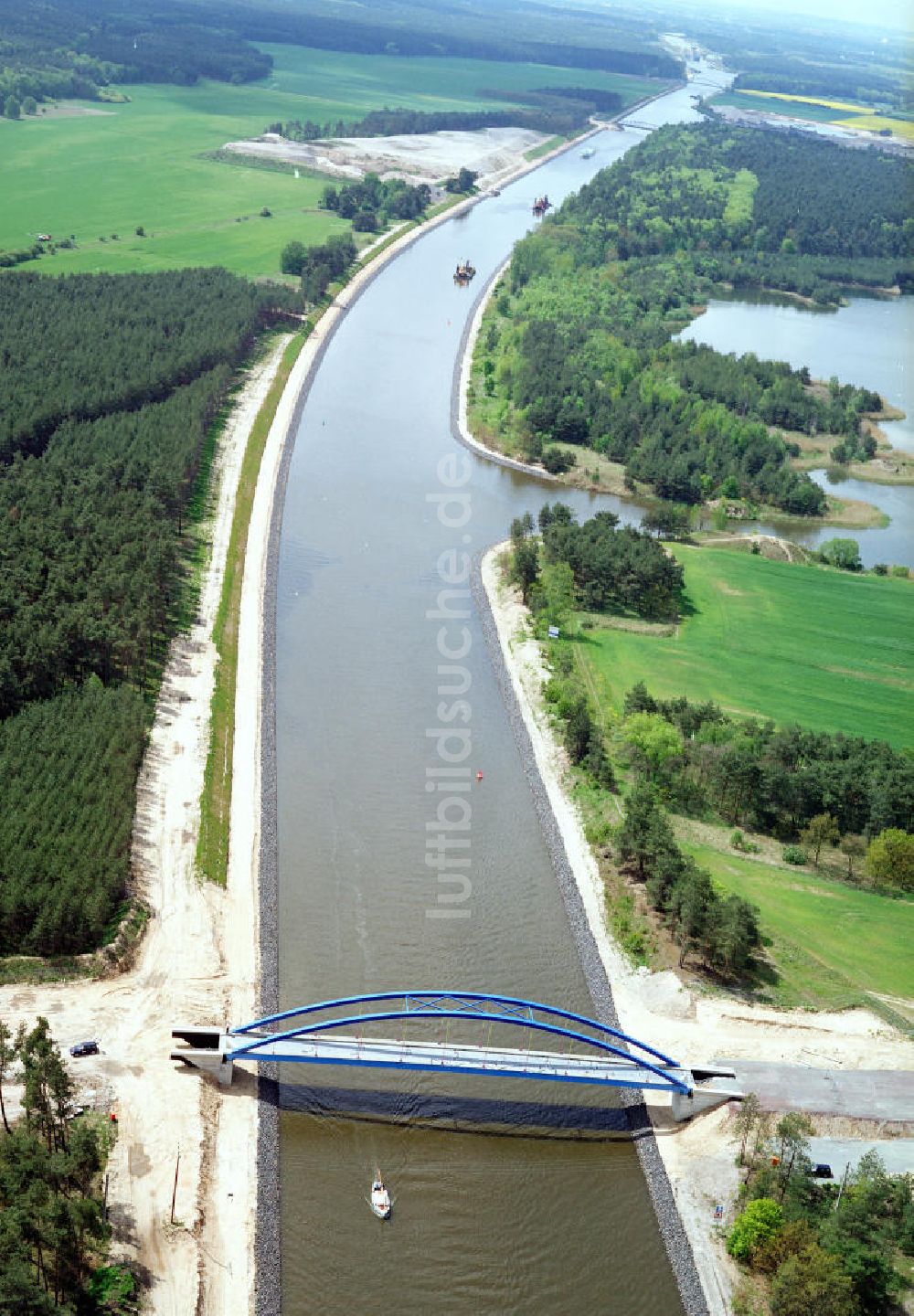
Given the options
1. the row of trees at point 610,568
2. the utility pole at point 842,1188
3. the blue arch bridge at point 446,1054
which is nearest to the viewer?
the utility pole at point 842,1188

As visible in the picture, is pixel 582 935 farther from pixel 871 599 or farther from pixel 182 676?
pixel 871 599

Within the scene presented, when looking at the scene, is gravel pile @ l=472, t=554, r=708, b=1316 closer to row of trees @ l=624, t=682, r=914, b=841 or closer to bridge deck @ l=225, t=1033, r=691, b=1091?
bridge deck @ l=225, t=1033, r=691, b=1091

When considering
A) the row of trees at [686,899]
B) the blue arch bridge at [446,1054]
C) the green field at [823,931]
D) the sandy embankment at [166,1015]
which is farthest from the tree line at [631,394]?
the blue arch bridge at [446,1054]

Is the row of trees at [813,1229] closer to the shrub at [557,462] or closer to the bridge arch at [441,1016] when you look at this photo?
the bridge arch at [441,1016]

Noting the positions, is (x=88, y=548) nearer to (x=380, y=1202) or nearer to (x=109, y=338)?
(x=109, y=338)

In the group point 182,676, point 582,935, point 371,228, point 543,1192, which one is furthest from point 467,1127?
point 371,228
